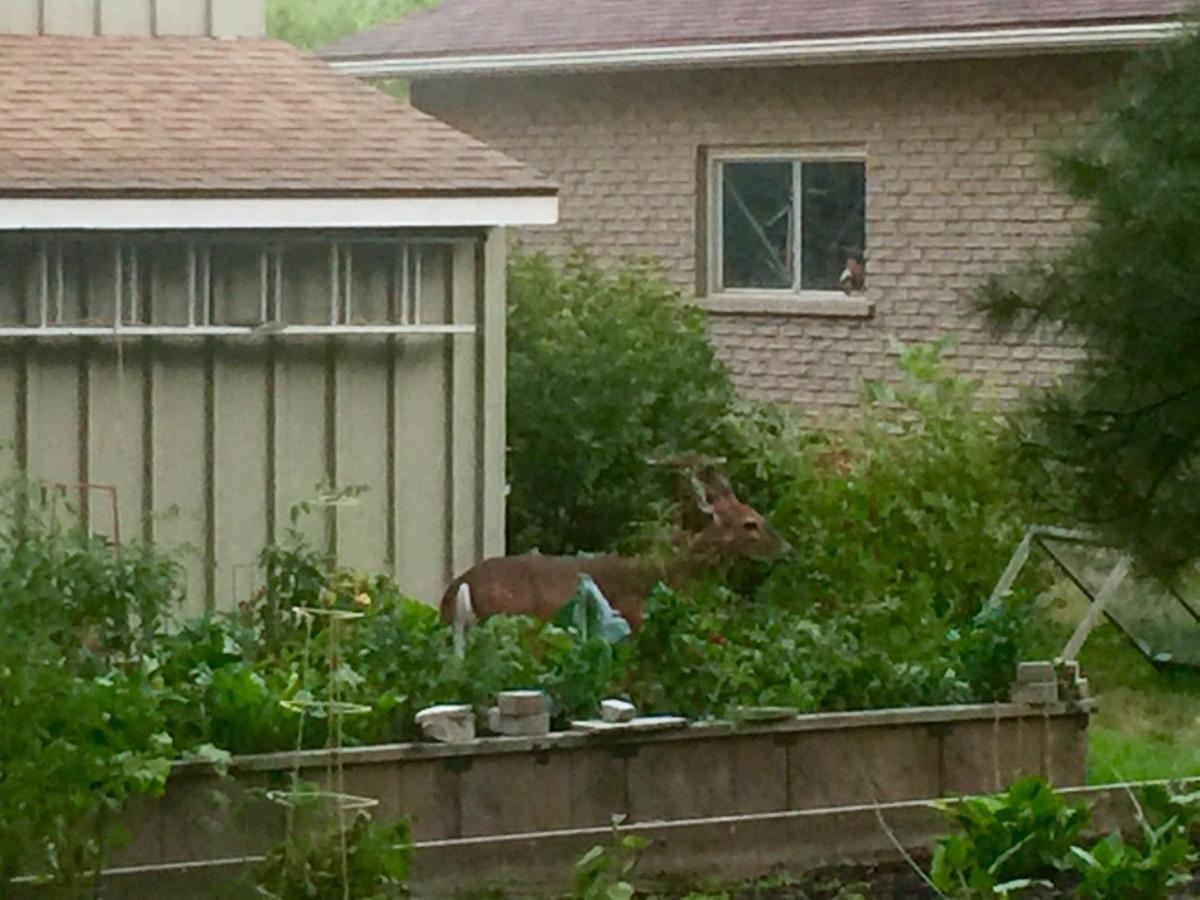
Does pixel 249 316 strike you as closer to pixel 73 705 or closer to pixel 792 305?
pixel 73 705

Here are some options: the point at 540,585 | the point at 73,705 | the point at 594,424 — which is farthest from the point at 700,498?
the point at 73,705

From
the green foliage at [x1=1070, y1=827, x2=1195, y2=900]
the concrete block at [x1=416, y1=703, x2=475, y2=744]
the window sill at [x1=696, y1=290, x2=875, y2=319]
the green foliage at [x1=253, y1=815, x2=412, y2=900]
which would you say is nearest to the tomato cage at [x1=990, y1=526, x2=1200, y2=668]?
the concrete block at [x1=416, y1=703, x2=475, y2=744]

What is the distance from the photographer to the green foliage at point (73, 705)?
733 centimetres

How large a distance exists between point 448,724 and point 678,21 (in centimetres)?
1100

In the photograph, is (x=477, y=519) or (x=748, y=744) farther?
(x=477, y=519)

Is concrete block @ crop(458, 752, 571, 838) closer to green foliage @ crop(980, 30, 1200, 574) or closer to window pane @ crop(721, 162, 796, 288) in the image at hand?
green foliage @ crop(980, 30, 1200, 574)

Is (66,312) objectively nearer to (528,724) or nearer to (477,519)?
(477,519)

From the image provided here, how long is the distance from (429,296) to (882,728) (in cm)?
411

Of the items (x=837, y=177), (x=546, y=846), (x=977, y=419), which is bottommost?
(x=546, y=846)

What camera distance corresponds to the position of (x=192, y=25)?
46.6ft

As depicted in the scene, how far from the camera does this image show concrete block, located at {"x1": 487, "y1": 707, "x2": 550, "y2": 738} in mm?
8773

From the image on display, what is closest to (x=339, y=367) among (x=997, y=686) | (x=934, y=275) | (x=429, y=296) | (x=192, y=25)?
(x=429, y=296)

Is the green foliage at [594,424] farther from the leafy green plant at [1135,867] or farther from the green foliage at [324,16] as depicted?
the green foliage at [324,16]

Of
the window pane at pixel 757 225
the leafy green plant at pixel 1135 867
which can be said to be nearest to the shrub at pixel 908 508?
Answer: the leafy green plant at pixel 1135 867
